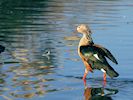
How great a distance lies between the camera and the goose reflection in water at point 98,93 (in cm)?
1381

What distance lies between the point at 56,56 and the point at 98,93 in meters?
5.74

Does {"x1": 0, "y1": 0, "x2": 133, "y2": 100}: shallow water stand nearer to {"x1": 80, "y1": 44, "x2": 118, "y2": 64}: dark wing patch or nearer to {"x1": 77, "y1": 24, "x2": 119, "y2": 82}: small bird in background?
{"x1": 77, "y1": 24, "x2": 119, "y2": 82}: small bird in background

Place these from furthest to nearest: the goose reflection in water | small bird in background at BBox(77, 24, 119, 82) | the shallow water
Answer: small bird in background at BBox(77, 24, 119, 82) < the shallow water < the goose reflection in water

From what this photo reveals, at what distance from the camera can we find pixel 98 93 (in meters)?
14.3

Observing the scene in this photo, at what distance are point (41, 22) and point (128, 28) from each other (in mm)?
5031

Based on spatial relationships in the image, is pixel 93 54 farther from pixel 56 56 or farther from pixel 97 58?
pixel 56 56

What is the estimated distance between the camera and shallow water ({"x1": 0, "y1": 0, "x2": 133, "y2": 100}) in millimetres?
14352

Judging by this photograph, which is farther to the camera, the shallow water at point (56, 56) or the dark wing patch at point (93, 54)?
the dark wing patch at point (93, 54)

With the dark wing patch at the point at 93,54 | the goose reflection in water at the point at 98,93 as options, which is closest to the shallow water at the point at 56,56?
the goose reflection in water at the point at 98,93

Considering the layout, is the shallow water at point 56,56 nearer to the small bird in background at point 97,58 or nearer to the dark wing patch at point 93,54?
the small bird in background at point 97,58

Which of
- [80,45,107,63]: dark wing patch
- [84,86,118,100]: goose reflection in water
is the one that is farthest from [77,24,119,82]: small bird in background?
[84,86,118,100]: goose reflection in water

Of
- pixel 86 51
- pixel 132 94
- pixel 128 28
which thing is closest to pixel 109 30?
pixel 128 28

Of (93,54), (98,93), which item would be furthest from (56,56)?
(98,93)

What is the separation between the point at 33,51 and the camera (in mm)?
20891
